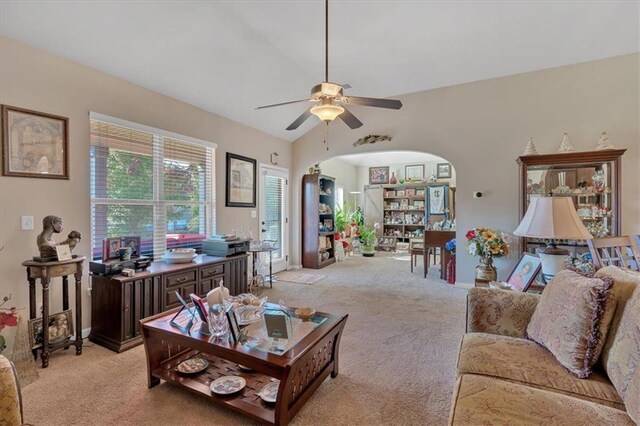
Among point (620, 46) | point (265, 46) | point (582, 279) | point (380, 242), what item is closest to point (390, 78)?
point (265, 46)

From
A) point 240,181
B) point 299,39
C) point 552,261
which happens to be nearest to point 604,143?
point 552,261

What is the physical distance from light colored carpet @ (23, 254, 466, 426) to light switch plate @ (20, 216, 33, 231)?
1.09 metres

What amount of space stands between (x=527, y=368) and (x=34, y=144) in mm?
3824

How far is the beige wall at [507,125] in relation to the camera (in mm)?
3729

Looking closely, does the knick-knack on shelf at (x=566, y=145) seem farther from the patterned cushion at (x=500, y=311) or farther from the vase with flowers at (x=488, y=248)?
Result: the patterned cushion at (x=500, y=311)

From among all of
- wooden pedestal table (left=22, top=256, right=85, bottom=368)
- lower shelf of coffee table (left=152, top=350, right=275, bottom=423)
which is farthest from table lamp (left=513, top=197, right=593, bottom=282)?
wooden pedestal table (left=22, top=256, right=85, bottom=368)

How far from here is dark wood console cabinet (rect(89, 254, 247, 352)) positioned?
2643 mm

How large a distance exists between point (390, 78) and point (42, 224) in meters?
4.38

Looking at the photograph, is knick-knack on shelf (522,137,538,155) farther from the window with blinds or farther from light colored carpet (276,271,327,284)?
the window with blinds

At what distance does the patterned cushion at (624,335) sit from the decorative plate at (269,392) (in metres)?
1.61

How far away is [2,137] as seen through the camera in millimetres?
2359

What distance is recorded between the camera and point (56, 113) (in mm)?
2658

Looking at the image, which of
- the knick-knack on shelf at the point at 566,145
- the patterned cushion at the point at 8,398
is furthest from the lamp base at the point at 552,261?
the patterned cushion at the point at 8,398

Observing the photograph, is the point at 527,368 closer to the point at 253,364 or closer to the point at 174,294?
the point at 253,364
